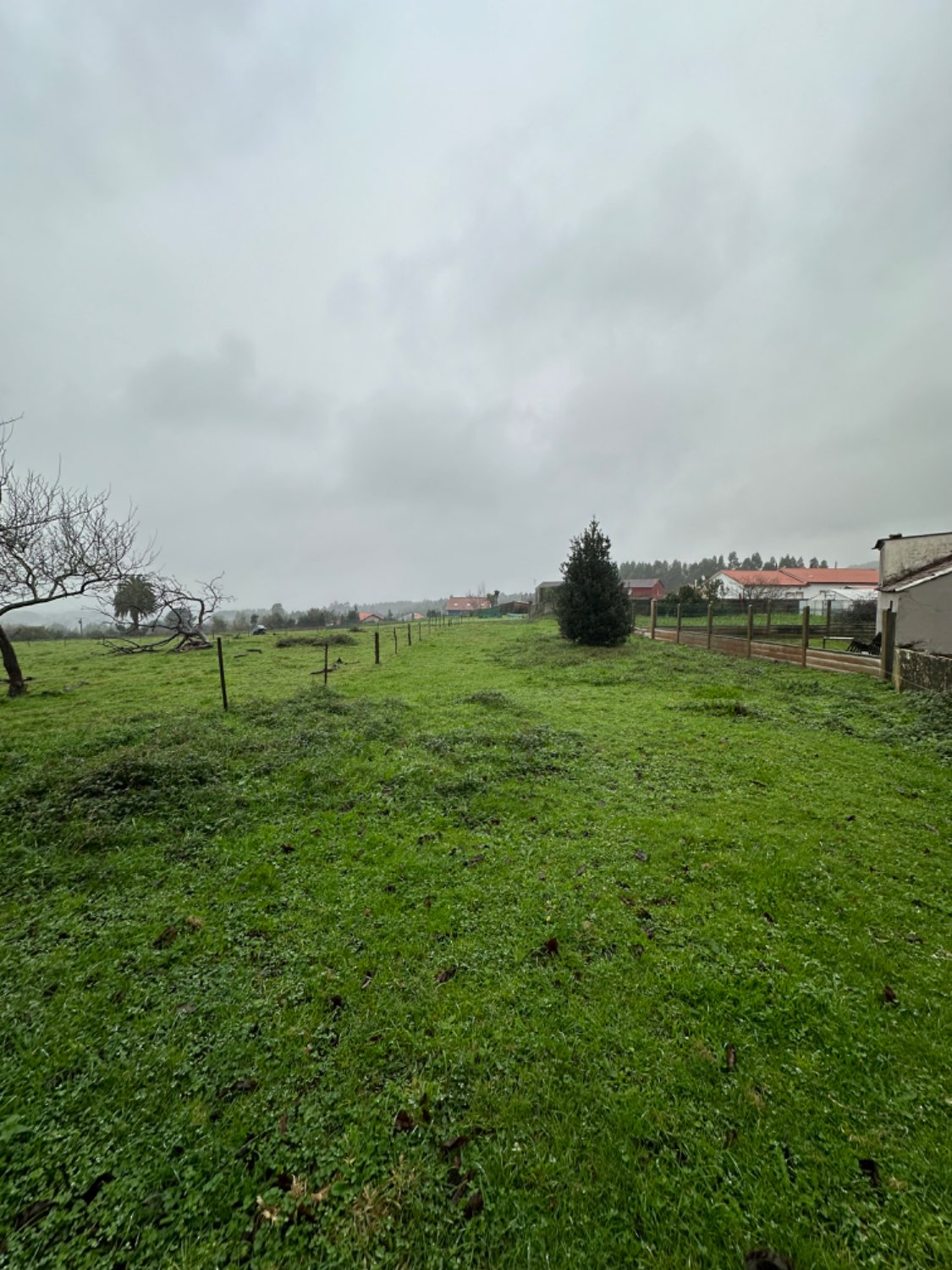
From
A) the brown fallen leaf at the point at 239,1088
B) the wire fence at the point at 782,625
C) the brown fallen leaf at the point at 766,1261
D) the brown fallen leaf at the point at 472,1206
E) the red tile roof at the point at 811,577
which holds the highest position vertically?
the red tile roof at the point at 811,577

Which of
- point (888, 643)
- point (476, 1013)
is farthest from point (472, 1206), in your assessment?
point (888, 643)

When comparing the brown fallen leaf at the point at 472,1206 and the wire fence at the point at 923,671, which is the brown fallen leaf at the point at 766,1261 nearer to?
the brown fallen leaf at the point at 472,1206

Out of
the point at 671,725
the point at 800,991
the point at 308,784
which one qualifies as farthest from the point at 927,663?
the point at 308,784

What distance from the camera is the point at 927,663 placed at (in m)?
8.62

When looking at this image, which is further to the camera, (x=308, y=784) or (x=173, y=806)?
(x=308, y=784)

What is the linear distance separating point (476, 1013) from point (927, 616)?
14518 mm

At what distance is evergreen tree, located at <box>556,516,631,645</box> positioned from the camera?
18.2 metres

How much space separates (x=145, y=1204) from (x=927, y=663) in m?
12.1

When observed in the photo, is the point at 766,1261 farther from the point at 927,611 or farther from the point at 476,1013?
the point at 927,611

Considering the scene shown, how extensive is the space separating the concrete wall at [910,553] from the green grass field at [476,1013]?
16.7m

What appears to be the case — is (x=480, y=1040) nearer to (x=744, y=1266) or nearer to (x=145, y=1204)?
(x=744, y=1266)

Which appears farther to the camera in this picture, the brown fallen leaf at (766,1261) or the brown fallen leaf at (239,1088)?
the brown fallen leaf at (239,1088)

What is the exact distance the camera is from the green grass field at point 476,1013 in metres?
1.71

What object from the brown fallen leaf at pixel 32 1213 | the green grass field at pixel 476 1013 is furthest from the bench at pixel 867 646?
the brown fallen leaf at pixel 32 1213
